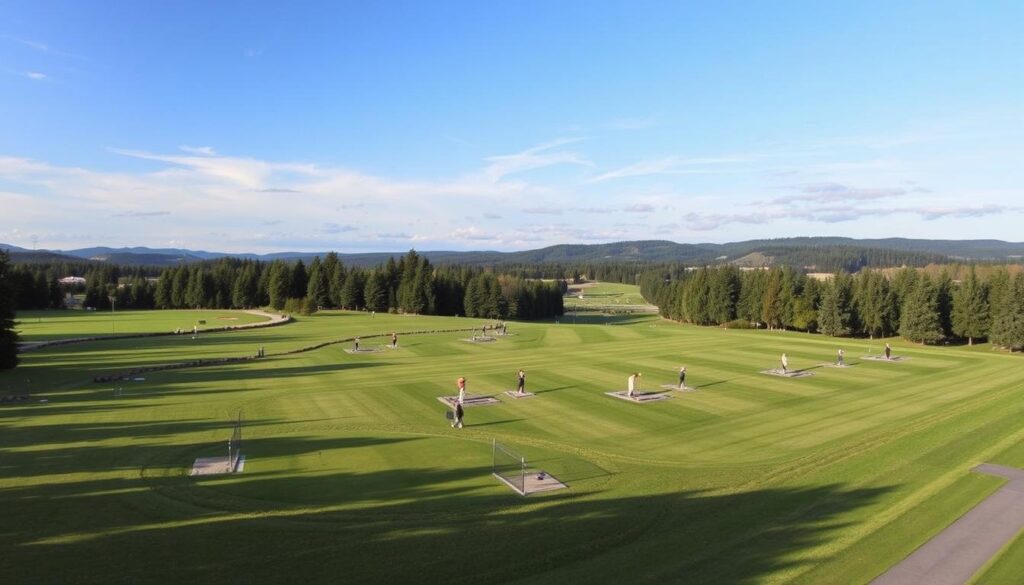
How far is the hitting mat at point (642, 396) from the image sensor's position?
3388 centimetres

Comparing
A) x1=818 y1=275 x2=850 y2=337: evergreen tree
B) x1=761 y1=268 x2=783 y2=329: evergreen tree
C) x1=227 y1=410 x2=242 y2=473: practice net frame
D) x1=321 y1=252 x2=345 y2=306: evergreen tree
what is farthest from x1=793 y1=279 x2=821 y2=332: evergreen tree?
x1=227 y1=410 x2=242 y2=473: practice net frame

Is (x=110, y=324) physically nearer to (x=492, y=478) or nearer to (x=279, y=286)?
(x=279, y=286)

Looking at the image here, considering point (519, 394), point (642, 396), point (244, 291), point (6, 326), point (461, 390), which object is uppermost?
point (244, 291)

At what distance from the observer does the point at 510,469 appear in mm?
20703

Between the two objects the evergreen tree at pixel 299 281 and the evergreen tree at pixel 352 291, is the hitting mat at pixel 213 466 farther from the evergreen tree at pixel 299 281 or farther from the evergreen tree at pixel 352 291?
the evergreen tree at pixel 299 281

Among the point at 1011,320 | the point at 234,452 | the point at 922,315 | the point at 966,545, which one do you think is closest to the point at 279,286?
the point at 234,452

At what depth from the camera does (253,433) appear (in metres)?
26.7

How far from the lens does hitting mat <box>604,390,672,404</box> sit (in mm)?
33875

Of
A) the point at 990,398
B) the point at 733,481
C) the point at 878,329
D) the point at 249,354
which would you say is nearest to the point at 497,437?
the point at 733,481

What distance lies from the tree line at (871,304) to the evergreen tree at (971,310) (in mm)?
99

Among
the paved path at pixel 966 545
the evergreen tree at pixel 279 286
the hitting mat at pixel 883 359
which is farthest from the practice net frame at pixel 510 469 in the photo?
the evergreen tree at pixel 279 286

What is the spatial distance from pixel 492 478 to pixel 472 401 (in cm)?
1413

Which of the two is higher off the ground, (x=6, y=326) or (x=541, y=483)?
(x=6, y=326)

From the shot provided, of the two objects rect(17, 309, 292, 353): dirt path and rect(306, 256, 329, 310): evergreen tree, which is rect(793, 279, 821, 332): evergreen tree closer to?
rect(17, 309, 292, 353): dirt path
